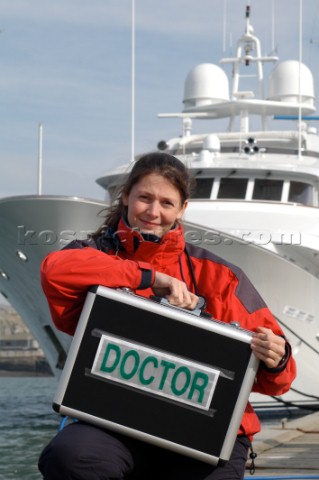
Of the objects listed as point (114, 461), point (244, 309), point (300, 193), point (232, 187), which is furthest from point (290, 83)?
point (114, 461)

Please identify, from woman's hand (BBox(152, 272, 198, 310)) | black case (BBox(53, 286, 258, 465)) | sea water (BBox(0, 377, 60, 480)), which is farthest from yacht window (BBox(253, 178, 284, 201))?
black case (BBox(53, 286, 258, 465))

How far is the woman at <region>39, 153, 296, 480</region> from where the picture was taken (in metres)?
2.60

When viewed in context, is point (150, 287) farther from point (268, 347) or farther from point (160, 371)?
point (268, 347)

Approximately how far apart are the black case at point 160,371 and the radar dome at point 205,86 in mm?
17793

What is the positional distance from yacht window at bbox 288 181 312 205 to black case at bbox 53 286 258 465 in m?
12.3

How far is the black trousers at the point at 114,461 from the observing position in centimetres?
255

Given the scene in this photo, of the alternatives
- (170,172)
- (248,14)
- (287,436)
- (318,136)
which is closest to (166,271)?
(170,172)

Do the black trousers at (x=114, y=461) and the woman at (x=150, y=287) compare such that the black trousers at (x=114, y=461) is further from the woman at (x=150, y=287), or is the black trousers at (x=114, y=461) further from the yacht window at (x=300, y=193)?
the yacht window at (x=300, y=193)

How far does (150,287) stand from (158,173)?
393 mm

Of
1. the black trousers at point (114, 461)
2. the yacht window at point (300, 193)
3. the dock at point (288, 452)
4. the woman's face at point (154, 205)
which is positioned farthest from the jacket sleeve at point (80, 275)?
the yacht window at point (300, 193)

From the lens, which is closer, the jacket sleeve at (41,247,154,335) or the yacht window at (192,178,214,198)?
the jacket sleeve at (41,247,154,335)

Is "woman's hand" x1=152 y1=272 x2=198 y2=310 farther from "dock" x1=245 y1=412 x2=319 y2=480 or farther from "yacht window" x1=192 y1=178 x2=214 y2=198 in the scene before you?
"yacht window" x1=192 y1=178 x2=214 y2=198

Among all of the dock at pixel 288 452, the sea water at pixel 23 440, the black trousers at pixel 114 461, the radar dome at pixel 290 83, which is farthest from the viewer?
the radar dome at pixel 290 83

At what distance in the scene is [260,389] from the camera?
2850 millimetres
